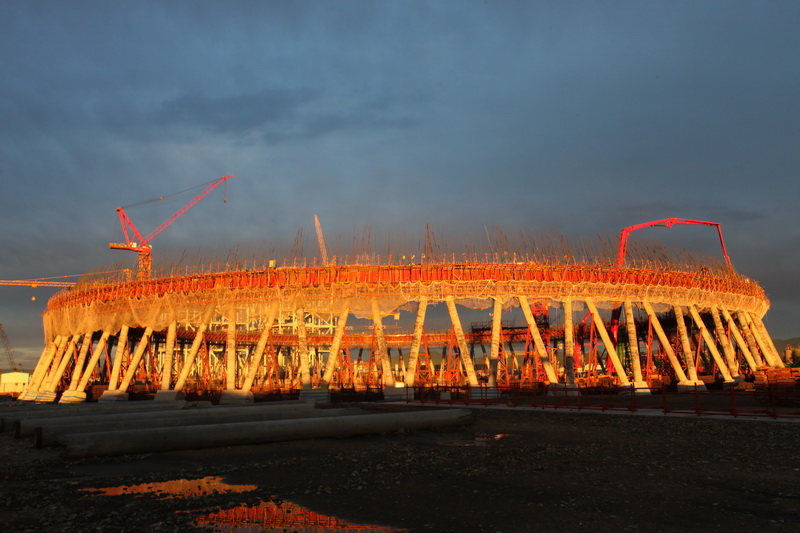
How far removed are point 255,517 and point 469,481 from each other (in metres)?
4.83

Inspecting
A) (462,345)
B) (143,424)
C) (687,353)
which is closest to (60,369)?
(462,345)

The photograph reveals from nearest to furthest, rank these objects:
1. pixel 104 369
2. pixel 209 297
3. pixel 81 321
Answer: pixel 209 297 < pixel 81 321 < pixel 104 369

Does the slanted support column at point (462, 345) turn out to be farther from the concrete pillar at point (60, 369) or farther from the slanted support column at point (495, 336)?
the concrete pillar at point (60, 369)

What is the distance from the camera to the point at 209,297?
4481cm

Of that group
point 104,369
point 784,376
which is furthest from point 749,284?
point 104,369

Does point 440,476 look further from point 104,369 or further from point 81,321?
point 104,369

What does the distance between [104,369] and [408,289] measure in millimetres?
47945

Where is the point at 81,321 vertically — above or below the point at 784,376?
above

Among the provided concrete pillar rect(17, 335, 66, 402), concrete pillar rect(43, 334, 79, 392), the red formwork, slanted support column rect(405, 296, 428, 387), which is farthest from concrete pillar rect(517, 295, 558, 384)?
concrete pillar rect(17, 335, 66, 402)

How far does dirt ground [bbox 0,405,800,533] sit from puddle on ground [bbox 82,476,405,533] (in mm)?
159

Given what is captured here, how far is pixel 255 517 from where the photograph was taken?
370 inches

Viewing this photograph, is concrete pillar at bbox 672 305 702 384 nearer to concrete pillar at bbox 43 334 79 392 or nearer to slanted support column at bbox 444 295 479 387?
slanted support column at bbox 444 295 479 387

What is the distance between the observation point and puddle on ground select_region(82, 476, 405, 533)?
872 centimetres

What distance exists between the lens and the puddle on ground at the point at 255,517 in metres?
8.72
